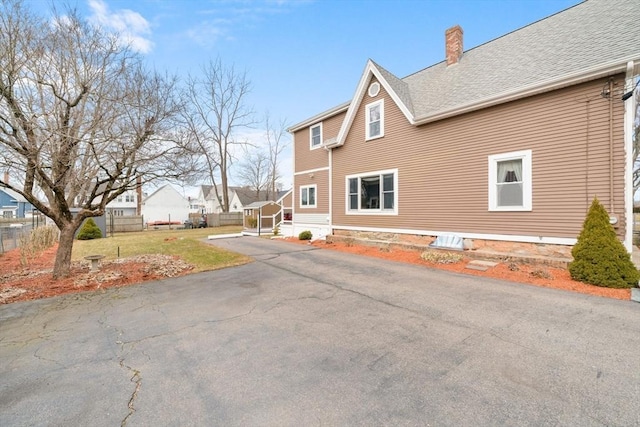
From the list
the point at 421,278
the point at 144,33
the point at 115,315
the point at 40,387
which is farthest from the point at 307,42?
the point at 40,387

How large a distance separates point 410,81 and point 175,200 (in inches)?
1761

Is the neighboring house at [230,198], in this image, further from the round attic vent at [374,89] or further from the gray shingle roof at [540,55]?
the gray shingle roof at [540,55]

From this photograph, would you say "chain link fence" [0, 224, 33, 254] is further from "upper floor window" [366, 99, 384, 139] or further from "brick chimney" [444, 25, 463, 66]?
"brick chimney" [444, 25, 463, 66]

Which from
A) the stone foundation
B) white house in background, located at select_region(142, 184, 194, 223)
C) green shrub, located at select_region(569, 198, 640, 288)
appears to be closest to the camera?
green shrub, located at select_region(569, 198, 640, 288)

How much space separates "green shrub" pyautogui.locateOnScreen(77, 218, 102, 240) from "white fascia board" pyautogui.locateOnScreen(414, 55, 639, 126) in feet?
71.9

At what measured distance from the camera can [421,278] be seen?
272 inches

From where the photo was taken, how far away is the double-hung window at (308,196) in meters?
15.7

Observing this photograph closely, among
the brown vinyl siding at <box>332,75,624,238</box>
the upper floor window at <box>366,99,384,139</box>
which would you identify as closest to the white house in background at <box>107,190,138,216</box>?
the upper floor window at <box>366,99,384,139</box>

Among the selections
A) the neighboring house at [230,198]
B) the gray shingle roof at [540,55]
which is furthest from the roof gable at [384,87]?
the neighboring house at [230,198]

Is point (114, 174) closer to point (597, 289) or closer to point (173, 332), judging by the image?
point (173, 332)

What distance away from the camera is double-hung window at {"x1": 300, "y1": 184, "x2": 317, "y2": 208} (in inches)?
619

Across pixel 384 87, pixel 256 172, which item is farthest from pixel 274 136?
pixel 384 87

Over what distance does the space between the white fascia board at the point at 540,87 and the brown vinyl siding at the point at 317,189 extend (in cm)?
631

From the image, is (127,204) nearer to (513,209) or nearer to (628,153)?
(513,209)
